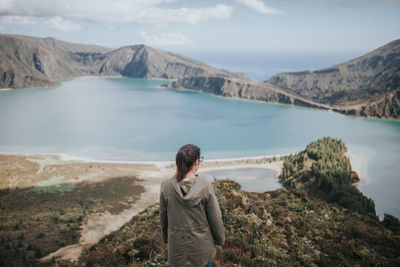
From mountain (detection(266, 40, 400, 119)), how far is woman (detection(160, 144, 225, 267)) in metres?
119

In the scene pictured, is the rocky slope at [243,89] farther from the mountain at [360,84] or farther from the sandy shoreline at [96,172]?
the sandy shoreline at [96,172]

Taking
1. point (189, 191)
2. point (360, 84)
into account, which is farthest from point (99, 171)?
point (360, 84)

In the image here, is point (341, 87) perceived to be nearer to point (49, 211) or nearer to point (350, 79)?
point (350, 79)

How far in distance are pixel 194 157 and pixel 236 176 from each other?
3976 centimetres

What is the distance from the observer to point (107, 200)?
27.5 m

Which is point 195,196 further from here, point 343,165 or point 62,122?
point 62,122

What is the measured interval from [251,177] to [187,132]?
34.6 m

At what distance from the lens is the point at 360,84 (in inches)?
6097

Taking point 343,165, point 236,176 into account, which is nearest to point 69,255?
point 236,176

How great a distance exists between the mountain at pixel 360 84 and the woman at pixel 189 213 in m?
119

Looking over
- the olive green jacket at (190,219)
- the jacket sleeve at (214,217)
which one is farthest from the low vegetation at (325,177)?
the olive green jacket at (190,219)

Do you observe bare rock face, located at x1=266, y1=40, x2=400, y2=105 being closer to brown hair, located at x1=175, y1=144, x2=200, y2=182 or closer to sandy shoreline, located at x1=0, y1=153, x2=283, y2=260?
sandy shoreline, located at x1=0, y1=153, x2=283, y2=260

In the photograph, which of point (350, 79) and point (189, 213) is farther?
point (350, 79)

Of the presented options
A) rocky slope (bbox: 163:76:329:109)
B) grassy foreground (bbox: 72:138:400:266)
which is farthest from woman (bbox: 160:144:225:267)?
rocky slope (bbox: 163:76:329:109)
